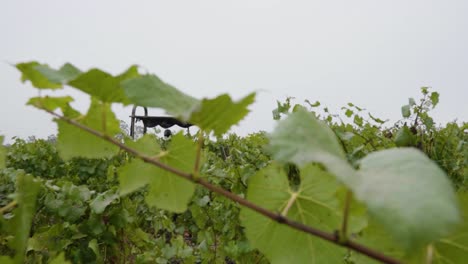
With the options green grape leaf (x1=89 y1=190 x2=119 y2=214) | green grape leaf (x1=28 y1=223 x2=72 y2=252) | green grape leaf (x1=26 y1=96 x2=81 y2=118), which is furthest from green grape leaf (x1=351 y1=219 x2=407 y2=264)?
green grape leaf (x1=28 y1=223 x2=72 y2=252)

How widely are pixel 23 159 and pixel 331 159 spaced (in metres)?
5.64

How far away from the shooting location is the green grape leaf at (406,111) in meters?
2.10

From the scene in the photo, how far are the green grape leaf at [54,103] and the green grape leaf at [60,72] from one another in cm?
10

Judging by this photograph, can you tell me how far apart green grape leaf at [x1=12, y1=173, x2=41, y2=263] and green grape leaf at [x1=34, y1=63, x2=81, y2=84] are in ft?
0.51

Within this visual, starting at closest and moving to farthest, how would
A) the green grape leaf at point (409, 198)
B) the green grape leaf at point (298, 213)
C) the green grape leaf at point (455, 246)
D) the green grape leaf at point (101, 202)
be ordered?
the green grape leaf at point (409, 198) → the green grape leaf at point (455, 246) → the green grape leaf at point (298, 213) → the green grape leaf at point (101, 202)

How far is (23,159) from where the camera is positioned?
5.20 meters

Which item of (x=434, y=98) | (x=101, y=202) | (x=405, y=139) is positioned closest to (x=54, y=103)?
(x=101, y=202)

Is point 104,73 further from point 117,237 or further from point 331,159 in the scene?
point 117,237

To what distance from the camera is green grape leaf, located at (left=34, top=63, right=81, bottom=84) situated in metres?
0.56

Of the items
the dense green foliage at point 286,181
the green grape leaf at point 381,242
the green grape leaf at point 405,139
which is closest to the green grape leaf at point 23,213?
the dense green foliage at point 286,181

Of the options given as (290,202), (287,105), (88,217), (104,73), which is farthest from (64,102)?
(287,105)

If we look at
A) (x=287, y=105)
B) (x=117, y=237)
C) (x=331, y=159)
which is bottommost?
(x=117, y=237)

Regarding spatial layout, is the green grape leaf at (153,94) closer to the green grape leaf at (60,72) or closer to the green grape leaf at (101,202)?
the green grape leaf at (60,72)

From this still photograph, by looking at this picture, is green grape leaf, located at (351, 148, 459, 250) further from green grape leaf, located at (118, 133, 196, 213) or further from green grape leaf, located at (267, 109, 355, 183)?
green grape leaf, located at (118, 133, 196, 213)
